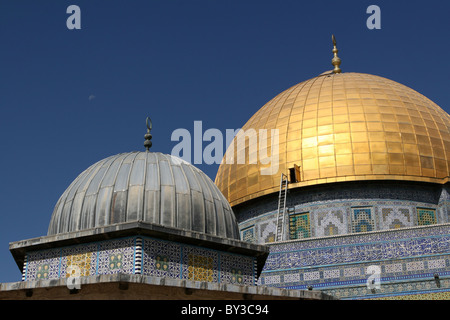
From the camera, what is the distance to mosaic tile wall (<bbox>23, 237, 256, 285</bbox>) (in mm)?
10789

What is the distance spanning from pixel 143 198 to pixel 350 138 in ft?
41.5

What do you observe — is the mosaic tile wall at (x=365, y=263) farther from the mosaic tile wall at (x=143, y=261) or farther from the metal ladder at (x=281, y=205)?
the mosaic tile wall at (x=143, y=261)

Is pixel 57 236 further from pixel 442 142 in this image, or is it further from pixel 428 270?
pixel 442 142

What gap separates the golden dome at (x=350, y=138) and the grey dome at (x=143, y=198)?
1057 cm

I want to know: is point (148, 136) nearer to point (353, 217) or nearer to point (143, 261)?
point (143, 261)

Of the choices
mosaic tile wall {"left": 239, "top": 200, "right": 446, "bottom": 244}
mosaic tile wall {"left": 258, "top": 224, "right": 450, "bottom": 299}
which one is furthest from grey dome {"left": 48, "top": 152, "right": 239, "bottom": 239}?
mosaic tile wall {"left": 239, "top": 200, "right": 446, "bottom": 244}

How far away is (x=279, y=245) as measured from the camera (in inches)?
806

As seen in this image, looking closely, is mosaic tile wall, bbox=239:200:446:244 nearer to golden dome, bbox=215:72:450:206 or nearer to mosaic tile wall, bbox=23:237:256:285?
golden dome, bbox=215:72:450:206

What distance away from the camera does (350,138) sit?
75.0 feet

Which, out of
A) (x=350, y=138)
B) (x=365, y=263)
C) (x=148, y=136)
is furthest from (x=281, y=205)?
(x=148, y=136)

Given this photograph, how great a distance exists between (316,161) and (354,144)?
4.37ft

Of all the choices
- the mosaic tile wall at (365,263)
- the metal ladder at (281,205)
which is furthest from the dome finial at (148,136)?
the metal ladder at (281,205)

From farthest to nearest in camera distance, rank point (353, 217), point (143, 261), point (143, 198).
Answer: point (353, 217) < point (143, 198) < point (143, 261)
